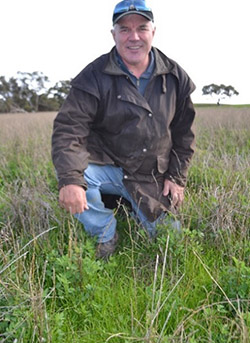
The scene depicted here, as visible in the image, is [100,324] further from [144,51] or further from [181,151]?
[144,51]

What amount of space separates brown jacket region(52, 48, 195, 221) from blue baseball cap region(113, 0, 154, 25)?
0.28 m

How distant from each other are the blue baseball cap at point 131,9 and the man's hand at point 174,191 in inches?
51.9

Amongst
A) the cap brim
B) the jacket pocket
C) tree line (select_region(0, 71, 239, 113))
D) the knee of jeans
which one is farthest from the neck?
tree line (select_region(0, 71, 239, 113))

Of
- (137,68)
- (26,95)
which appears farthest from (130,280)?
(26,95)

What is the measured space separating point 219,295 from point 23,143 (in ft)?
16.7

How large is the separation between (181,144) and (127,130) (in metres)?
0.57

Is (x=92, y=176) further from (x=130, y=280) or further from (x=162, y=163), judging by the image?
(x=130, y=280)

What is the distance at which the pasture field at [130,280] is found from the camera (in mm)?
1701

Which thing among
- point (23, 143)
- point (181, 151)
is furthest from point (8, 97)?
point (181, 151)

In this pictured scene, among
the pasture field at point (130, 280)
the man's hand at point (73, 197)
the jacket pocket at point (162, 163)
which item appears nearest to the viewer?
the pasture field at point (130, 280)

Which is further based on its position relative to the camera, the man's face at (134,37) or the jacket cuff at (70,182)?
the man's face at (134,37)

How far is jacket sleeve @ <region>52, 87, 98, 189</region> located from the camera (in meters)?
2.43

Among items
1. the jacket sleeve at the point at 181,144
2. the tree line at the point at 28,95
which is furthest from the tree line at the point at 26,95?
the jacket sleeve at the point at 181,144

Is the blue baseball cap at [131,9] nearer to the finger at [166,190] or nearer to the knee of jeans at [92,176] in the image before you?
the knee of jeans at [92,176]
